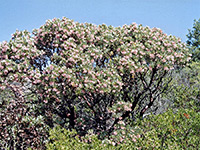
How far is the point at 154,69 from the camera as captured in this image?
843cm

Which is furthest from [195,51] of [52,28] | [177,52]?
[52,28]

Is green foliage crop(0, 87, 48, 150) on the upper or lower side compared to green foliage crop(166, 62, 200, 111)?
lower

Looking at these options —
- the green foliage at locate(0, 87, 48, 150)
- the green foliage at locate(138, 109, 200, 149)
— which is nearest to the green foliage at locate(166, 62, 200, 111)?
the green foliage at locate(138, 109, 200, 149)

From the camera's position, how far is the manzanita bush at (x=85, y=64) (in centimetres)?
730

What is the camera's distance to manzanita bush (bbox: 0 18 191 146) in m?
7.30

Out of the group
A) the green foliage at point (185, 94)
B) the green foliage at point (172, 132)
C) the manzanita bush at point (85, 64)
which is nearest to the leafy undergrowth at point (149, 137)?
the green foliage at point (172, 132)

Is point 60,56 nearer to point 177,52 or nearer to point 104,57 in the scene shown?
point 104,57

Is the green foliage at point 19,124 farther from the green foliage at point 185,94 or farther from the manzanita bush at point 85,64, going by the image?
the green foliage at point 185,94

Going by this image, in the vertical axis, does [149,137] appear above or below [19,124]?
below

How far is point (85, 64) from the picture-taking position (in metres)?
7.39

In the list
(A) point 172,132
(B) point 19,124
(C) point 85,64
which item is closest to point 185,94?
(A) point 172,132

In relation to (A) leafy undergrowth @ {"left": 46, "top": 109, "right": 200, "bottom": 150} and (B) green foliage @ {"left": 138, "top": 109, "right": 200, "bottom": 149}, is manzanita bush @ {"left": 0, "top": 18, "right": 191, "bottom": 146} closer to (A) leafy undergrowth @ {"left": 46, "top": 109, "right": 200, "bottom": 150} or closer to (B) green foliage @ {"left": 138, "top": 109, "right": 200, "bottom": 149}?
(A) leafy undergrowth @ {"left": 46, "top": 109, "right": 200, "bottom": 150}

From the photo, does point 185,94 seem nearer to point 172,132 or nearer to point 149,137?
point 172,132

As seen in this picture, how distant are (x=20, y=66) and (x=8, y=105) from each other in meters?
1.45
